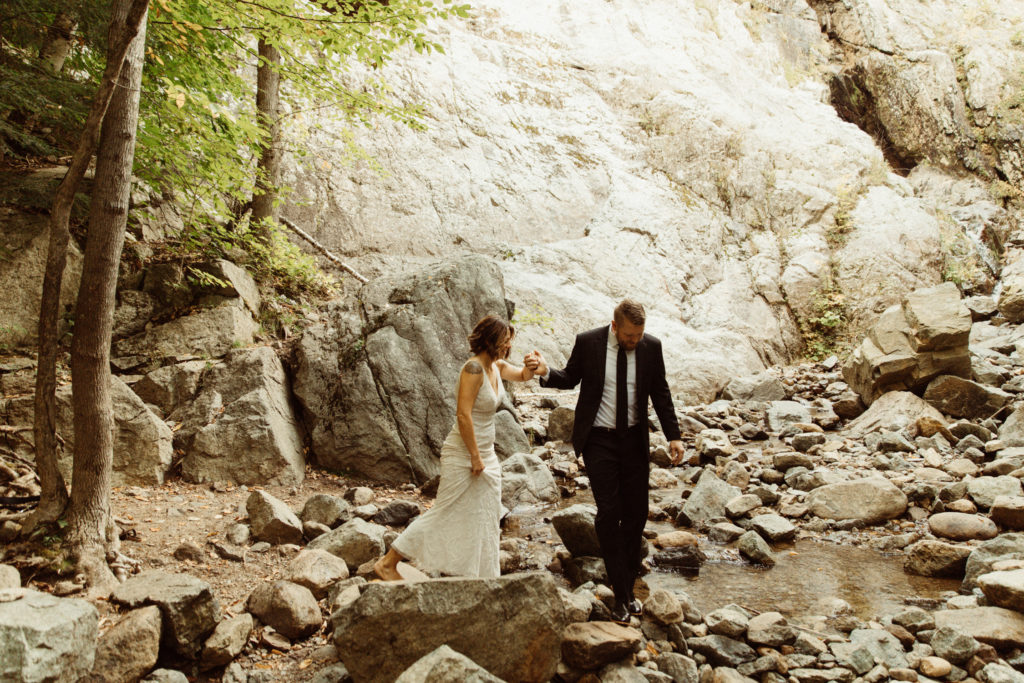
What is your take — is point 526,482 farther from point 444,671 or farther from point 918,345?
point 918,345

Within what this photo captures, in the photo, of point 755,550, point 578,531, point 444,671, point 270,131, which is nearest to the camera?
point 444,671

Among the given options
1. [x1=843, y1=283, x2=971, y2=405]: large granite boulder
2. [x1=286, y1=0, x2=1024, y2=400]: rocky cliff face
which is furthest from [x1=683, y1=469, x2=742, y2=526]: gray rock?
[x1=286, y1=0, x2=1024, y2=400]: rocky cliff face

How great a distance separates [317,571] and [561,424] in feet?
18.5

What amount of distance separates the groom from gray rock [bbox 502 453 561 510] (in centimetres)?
233

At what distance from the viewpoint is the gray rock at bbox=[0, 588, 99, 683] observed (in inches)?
94.5

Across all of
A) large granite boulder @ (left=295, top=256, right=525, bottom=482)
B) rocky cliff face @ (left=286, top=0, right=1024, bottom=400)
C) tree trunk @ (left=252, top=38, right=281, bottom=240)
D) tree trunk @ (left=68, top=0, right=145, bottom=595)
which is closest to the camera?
tree trunk @ (left=68, top=0, right=145, bottom=595)

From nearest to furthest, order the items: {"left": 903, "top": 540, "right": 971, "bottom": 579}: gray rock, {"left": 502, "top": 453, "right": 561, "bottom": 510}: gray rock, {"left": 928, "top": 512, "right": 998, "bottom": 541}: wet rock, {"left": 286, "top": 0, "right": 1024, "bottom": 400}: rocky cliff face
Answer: {"left": 903, "top": 540, "right": 971, "bottom": 579}: gray rock, {"left": 928, "top": 512, "right": 998, "bottom": 541}: wet rock, {"left": 502, "top": 453, "right": 561, "bottom": 510}: gray rock, {"left": 286, "top": 0, "right": 1024, "bottom": 400}: rocky cliff face

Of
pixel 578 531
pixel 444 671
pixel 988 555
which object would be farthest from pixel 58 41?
pixel 988 555

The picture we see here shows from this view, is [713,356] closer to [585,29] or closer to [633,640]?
[633,640]

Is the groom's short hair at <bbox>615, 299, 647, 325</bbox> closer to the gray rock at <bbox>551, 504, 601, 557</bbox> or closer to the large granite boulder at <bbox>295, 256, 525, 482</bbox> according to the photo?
the gray rock at <bbox>551, 504, 601, 557</bbox>

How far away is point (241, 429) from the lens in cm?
630

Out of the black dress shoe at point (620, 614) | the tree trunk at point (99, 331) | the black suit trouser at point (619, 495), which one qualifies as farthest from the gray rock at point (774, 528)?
the tree trunk at point (99, 331)

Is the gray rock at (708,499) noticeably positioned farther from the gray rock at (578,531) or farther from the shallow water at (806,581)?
the gray rock at (578,531)

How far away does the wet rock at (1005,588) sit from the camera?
378cm
